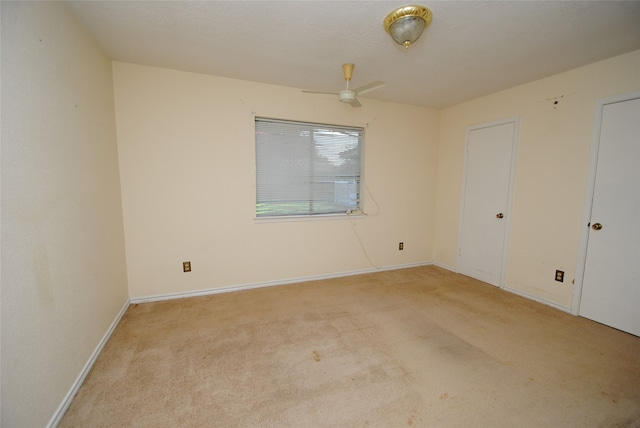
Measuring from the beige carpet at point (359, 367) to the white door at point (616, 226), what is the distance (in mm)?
224

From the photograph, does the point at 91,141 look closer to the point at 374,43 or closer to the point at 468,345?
the point at 374,43

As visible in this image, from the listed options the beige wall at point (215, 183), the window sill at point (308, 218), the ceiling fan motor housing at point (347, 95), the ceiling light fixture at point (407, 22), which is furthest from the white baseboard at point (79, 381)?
the ceiling light fixture at point (407, 22)

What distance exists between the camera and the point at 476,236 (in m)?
3.64

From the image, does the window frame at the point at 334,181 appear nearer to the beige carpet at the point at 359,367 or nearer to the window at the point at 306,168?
the window at the point at 306,168

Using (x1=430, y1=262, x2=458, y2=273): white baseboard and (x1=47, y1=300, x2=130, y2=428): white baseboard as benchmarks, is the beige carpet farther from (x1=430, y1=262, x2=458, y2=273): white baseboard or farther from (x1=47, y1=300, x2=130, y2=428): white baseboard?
(x1=430, y1=262, x2=458, y2=273): white baseboard

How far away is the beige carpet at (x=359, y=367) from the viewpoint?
4.91 ft

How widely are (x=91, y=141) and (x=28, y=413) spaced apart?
174 cm

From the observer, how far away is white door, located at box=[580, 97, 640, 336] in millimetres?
2299

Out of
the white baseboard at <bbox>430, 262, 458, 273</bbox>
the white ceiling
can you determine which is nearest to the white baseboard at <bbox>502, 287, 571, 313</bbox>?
the white baseboard at <bbox>430, 262, 458, 273</bbox>

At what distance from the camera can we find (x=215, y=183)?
3.00 metres

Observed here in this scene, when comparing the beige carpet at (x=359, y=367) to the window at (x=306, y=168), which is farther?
the window at (x=306, y=168)

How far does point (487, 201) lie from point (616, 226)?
1.22 metres

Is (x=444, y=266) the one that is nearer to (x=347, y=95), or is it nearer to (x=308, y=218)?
(x=308, y=218)

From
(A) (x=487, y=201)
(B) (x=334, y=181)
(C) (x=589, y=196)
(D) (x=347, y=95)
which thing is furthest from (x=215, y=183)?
(C) (x=589, y=196)
